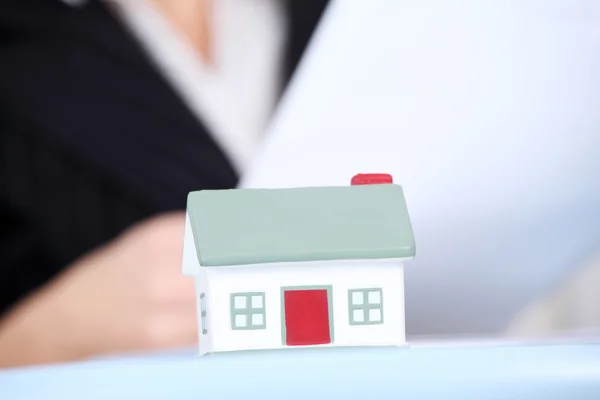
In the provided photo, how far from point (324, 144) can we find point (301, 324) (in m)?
0.35

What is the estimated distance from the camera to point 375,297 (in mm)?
684

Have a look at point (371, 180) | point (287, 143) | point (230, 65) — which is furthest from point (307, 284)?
point (230, 65)

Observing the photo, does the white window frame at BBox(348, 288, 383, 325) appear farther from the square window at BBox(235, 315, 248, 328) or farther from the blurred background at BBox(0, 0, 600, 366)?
the blurred background at BBox(0, 0, 600, 366)

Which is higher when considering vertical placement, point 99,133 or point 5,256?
point 99,133

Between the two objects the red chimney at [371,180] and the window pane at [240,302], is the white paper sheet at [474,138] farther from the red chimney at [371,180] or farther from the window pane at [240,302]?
the window pane at [240,302]

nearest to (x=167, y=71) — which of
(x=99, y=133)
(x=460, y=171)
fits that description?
(x=99, y=133)

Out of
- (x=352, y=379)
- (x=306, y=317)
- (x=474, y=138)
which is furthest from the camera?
(x=474, y=138)

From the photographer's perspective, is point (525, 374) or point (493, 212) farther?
point (493, 212)

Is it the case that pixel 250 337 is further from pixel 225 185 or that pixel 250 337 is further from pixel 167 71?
pixel 167 71

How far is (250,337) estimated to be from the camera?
2.21 ft

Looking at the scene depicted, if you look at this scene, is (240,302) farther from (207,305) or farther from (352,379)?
(352,379)

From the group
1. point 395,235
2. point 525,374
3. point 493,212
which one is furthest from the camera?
point 493,212

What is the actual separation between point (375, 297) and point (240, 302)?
0.13m

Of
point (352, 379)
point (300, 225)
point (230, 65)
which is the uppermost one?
point (230, 65)
